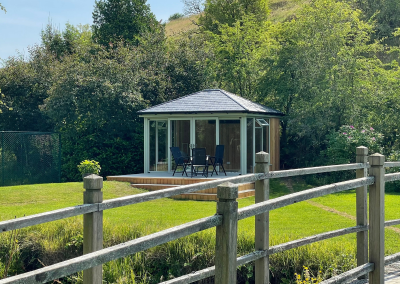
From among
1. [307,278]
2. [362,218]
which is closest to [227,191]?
[307,278]

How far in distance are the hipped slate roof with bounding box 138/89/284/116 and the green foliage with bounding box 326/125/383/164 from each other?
2.60 metres

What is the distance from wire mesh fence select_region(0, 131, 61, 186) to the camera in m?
17.5

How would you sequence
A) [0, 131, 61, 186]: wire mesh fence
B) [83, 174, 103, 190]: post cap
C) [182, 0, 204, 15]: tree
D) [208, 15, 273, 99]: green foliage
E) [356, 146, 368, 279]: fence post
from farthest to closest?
[182, 0, 204, 15]: tree → [208, 15, 273, 99]: green foliage → [0, 131, 61, 186]: wire mesh fence → [356, 146, 368, 279]: fence post → [83, 174, 103, 190]: post cap

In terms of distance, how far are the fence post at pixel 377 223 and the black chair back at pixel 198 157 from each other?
1132 centimetres

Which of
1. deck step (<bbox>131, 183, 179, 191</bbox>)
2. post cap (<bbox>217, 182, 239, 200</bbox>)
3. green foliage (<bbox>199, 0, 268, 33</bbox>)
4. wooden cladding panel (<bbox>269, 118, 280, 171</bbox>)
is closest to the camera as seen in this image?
post cap (<bbox>217, 182, 239, 200</bbox>)

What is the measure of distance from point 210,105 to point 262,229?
508 inches

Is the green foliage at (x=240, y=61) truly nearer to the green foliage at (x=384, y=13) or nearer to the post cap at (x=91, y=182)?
the green foliage at (x=384, y=13)

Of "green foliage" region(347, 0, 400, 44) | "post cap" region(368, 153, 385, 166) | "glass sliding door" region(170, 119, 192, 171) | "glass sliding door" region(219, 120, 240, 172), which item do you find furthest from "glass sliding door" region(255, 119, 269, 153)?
"green foliage" region(347, 0, 400, 44)

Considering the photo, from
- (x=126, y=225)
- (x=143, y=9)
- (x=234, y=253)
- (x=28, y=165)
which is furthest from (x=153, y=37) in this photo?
(x=234, y=253)

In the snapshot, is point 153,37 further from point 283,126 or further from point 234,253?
point 234,253

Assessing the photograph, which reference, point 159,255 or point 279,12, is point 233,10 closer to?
point 279,12

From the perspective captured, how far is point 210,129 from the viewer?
17391mm

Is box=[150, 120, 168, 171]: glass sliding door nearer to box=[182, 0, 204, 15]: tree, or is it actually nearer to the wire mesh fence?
the wire mesh fence

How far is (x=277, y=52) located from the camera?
67.6ft
